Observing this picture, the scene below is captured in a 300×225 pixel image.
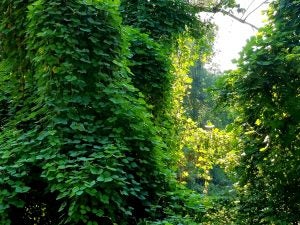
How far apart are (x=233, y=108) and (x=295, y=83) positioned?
1217 mm

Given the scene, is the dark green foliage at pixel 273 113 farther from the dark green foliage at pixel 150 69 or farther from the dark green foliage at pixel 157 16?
the dark green foliage at pixel 157 16

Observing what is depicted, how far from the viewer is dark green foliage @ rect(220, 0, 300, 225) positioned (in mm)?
4738

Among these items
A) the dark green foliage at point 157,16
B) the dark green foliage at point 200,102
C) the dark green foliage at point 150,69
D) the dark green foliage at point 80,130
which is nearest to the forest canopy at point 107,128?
the dark green foliage at point 80,130

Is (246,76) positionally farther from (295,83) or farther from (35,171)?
(35,171)

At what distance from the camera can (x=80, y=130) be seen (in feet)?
12.9

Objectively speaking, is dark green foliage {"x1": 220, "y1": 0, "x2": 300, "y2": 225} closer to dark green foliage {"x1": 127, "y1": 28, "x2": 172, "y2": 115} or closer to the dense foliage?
the dense foliage

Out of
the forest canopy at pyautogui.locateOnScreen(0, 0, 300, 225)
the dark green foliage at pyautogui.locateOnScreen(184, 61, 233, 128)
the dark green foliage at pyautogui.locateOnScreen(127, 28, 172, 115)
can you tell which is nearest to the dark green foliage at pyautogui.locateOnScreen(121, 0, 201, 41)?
the dark green foliage at pyautogui.locateOnScreen(127, 28, 172, 115)

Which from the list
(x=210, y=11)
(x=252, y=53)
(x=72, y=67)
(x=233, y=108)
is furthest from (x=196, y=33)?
(x=72, y=67)

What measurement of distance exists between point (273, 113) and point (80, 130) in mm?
2484

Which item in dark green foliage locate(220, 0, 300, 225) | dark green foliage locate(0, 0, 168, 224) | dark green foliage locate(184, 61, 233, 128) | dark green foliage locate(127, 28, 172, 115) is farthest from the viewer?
dark green foliage locate(184, 61, 233, 128)

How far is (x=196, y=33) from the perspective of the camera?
8.45m

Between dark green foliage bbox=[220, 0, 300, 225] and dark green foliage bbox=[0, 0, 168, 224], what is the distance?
Answer: 4.78 feet

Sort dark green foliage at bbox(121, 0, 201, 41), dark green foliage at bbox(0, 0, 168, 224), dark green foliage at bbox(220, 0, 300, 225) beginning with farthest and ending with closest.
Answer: dark green foliage at bbox(121, 0, 201, 41), dark green foliage at bbox(220, 0, 300, 225), dark green foliage at bbox(0, 0, 168, 224)

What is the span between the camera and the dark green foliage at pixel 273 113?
4.74 meters
